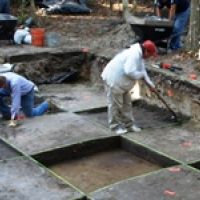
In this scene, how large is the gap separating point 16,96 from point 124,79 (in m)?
1.84

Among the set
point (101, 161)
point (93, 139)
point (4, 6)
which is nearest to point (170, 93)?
point (93, 139)

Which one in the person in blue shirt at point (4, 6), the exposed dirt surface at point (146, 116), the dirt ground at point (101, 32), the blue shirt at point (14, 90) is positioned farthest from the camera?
the person in blue shirt at point (4, 6)

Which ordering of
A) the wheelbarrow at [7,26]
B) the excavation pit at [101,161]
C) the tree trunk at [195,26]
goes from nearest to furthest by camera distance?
the excavation pit at [101,161] < the tree trunk at [195,26] < the wheelbarrow at [7,26]

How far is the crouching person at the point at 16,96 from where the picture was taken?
28.2 ft

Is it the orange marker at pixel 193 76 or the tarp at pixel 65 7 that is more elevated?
the tarp at pixel 65 7

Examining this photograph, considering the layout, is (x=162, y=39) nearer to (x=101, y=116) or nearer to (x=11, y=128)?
(x=101, y=116)

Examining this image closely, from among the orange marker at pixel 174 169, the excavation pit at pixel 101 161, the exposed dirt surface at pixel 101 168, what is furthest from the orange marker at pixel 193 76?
the orange marker at pixel 174 169

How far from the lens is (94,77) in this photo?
39.5 ft

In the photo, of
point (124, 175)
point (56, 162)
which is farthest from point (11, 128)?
point (124, 175)

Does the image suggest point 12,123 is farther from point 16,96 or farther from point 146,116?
point 146,116

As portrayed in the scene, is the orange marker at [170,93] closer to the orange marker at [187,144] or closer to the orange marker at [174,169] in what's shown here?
the orange marker at [187,144]

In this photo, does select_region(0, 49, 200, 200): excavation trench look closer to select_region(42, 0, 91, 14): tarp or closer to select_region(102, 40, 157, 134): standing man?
select_region(102, 40, 157, 134): standing man

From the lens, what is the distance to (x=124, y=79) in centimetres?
828

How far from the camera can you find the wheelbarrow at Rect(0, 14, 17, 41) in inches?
501
